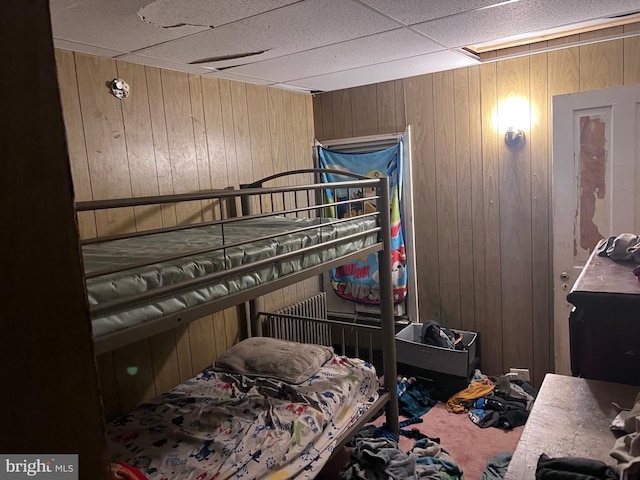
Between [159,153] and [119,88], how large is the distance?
1.29ft

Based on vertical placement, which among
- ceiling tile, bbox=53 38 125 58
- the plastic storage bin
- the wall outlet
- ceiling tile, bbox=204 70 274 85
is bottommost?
the wall outlet

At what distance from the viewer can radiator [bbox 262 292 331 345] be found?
329 cm

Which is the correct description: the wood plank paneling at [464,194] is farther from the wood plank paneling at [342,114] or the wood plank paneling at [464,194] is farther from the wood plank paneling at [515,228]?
the wood plank paneling at [342,114]

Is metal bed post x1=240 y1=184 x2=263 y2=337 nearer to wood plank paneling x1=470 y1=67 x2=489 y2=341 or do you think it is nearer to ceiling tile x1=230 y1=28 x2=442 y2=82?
ceiling tile x1=230 y1=28 x2=442 y2=82

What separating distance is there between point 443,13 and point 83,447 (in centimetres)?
211

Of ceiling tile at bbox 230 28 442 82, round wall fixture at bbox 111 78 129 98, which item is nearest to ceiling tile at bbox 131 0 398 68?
ceiling tile at bbox 230 28 442 82

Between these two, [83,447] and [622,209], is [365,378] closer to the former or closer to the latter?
[622,209]

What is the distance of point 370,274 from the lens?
371 cm

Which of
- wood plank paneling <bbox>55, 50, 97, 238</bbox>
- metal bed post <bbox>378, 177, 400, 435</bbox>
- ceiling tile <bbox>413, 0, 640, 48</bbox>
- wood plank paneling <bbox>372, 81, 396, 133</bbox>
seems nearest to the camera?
ceiling tile <bbox>413, 0, 640, 48</bbox>

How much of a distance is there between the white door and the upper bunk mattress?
4.11 feet

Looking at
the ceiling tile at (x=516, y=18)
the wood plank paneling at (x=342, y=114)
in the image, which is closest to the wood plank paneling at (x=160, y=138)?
the ceiling tile at (x=516, y=18)

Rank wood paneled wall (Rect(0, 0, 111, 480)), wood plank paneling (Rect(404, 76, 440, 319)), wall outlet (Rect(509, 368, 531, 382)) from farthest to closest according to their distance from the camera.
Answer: wood plank paneling (Rect(404, 76, 440, 319))
wall outlet (Rect(509, 368, 531, 382))
wood paneled wall (Rect(0, 0, 111, 480))

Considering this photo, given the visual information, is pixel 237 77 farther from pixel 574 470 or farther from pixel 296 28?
pixel 574 470

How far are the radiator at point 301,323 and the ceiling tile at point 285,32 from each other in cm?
163
